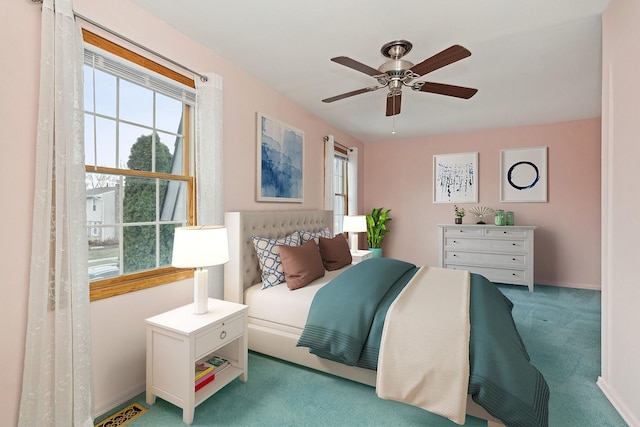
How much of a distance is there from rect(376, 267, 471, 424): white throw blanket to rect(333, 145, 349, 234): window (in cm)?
337

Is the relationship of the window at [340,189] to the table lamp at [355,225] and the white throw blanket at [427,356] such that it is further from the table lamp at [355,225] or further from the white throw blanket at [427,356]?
the white throw blanket at [427,356]

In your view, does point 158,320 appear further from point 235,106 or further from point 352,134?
point 352,134

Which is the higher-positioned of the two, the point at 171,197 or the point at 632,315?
the point at 171,197

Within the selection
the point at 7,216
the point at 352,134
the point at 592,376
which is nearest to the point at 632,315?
the point at 592,376

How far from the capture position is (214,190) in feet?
8.29

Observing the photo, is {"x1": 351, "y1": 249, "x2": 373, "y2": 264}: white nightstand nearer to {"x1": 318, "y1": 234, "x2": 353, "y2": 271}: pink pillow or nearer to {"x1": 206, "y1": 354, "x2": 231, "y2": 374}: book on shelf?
{"x1": 318, "y1": 234, "x2": 353, "y2": 271}: pink pillow

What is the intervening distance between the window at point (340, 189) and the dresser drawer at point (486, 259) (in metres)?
1.86

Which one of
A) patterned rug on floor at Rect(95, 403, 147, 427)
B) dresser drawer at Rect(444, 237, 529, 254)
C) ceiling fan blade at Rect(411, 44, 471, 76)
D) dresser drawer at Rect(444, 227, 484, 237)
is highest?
ceiling fan blade at Rect(411, 44, 471, 76)

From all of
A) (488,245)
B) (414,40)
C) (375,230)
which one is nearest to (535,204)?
(488,245)

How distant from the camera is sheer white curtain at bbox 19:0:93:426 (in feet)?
4.95

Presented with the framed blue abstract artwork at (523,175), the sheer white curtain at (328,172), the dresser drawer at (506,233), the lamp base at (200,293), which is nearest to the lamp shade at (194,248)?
the lamp base at (200,293)

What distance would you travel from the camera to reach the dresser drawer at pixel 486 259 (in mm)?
4566

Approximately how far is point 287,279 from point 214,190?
973 millimetres

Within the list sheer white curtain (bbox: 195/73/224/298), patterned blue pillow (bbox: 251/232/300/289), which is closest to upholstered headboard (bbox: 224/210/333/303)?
patterned blue pillow (bbox: 251/232/300/289)
